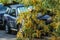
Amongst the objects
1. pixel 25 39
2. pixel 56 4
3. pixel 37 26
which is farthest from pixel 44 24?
pixel 56 4

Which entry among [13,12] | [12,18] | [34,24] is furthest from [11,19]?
[34,24]

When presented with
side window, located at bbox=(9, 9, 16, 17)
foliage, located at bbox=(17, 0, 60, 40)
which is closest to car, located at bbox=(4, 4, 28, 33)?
side window, located at bbox=(9, 9, 16, 17)

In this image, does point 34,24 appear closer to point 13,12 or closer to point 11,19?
point 11,19

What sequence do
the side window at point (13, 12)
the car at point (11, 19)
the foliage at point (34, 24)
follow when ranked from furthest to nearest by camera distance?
the side window at point (13, 12), the car at point (11, 19), the foliage at point (34, 24)

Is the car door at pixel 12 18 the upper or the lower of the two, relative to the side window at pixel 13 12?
lower

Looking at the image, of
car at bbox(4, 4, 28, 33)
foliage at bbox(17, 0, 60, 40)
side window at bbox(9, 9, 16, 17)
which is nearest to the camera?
foliage at bbox(17, 0, 60, 40)

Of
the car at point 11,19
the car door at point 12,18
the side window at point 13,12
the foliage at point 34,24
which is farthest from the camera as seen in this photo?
the side window at point 13,12

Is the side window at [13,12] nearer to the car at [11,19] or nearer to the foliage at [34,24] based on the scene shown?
the car at [11,19]

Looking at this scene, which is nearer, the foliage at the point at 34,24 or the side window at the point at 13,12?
the foliage at the point at 34,24

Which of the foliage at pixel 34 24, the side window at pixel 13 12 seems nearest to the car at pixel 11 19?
the side window at pixel 13 12

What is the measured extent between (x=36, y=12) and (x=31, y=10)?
138 mm

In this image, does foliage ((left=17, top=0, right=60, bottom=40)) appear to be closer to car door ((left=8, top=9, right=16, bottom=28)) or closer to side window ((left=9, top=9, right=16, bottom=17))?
car door ((left=8, top=9, right=16, bottom=28))

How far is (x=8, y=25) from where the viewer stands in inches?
655

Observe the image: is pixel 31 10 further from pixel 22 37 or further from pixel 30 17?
pixel 22 37
